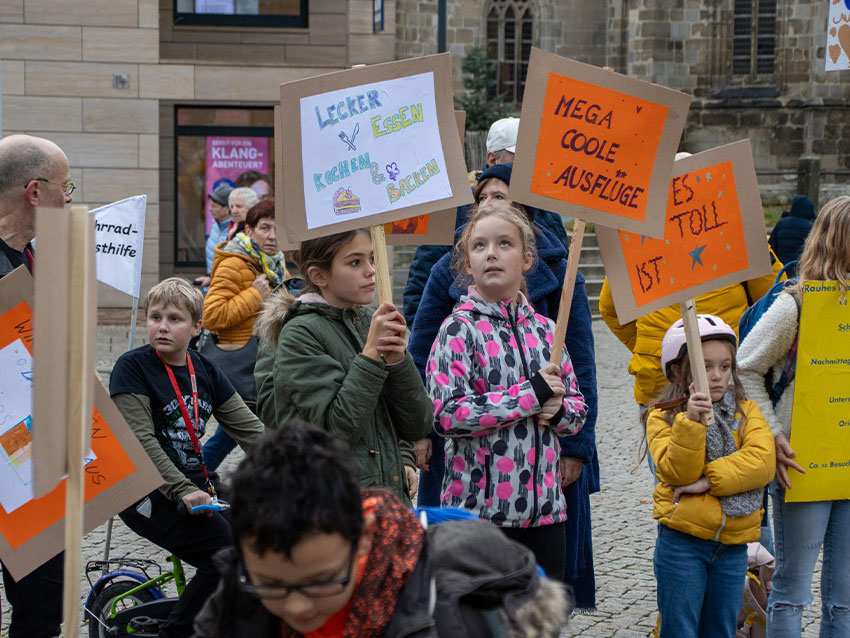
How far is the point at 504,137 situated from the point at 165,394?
6.43 ft

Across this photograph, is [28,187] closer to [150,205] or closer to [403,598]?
[403,598]

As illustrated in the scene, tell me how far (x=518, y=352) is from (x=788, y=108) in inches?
1010

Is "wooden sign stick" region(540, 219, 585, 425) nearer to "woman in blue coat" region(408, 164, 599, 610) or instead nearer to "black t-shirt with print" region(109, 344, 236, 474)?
"woman in blue coat" region(408, 164, 599, 610)

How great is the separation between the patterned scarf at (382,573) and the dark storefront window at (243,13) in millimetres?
17813

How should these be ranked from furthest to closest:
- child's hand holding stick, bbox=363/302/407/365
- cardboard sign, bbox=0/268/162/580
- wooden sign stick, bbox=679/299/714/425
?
wooden sign stick, bbox=679/299/714/425
child's hand holding stick, bbox=363/302/407/365
cardboard sign, bbox=0/268/162/580

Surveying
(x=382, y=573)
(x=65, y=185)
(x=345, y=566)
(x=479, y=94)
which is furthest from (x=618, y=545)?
(x=479, y=94)

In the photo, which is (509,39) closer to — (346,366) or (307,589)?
(346,366)

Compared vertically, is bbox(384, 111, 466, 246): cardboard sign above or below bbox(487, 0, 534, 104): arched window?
below

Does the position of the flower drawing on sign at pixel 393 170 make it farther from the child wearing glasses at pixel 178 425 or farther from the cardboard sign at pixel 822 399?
the cardboard sign at pixel 822 399

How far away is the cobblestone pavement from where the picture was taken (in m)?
5.30

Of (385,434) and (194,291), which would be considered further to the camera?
(194,291)

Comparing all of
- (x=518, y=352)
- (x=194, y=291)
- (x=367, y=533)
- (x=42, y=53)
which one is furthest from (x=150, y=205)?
(x=367, y=533)

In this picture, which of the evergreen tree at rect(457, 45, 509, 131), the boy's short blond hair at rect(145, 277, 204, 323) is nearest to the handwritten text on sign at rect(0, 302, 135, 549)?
the boy's short blond hair at rect(145, 277, 204, 323)

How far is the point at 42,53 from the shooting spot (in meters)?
17.1
